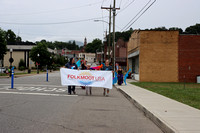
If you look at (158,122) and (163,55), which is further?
(163,55)

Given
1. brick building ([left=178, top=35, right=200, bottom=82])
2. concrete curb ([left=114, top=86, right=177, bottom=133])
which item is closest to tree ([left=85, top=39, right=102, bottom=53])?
brick building ([left=178, top=35, right=200, bottom=82])

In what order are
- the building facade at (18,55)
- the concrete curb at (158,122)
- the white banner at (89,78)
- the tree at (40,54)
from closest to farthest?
1. the concrete curb at (158,122)
2. the white banner at (89,78)
3. the tree at (40,54)
4. the building facade at (18,55)

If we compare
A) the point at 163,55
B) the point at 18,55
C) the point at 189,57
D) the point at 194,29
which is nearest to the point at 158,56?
the point at 163,55

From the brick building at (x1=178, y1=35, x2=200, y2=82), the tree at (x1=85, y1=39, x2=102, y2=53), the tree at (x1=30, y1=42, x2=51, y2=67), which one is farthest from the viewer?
the tree at (x1=85, y1=39, x2=102, y2=53)

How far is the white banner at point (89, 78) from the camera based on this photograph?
45.4 ft

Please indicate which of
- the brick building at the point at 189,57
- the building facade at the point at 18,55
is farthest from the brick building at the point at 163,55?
the building facade at the point at 18,55

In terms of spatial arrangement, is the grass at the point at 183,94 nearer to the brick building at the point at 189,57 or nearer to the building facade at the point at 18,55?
the brick building at the point at 189,57

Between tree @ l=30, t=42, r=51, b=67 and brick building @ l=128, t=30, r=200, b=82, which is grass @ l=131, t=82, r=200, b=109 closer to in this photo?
brick building @ l=128, t=30, r=200, b=82

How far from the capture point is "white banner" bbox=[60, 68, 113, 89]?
45.4 ft

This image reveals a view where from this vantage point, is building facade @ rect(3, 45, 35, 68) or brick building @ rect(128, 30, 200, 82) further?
building facade @ rect(3, 45, 35, 68)

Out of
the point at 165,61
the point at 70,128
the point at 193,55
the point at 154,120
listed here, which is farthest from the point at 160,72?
the point at 70,128

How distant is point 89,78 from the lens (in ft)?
45.7

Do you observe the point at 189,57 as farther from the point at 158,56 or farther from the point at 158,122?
the point at 158,122

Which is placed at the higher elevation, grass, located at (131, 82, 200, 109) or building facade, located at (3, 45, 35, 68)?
building facade, located at (3, 45, 35, 68)
